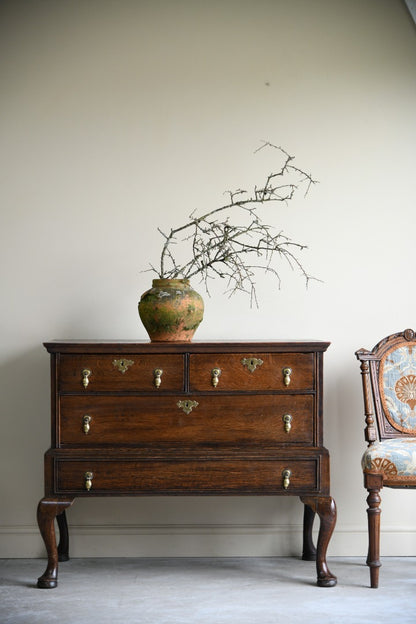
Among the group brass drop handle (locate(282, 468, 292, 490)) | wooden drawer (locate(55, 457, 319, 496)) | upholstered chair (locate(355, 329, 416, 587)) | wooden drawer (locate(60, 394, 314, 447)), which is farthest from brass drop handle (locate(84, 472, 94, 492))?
upholstered chair (locate(355, 329, 416, 587))

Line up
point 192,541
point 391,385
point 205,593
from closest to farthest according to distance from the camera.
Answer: point 205,593 → point 391,385 → point 192,541

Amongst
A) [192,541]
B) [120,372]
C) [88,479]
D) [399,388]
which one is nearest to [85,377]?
[120,372]

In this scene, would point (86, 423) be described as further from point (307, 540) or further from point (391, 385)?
point (391, 385)

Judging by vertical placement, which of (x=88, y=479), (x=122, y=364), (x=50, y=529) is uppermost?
(x=122, y=364)

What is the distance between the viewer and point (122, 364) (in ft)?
10.1

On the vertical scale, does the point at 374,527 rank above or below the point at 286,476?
below

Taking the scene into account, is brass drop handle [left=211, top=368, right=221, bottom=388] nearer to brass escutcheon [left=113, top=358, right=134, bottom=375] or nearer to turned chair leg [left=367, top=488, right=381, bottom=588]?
brass escutcheon [left=113, top=358, right=134, bottom=375]

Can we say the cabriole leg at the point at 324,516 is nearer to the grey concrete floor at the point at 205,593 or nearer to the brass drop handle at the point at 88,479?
the grey concrete floor at the point at 205,593

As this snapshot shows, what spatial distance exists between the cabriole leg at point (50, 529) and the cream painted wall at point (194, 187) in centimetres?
48

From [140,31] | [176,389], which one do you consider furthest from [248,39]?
[176,389]

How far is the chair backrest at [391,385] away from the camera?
341 cm

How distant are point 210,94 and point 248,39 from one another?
35 centimetres

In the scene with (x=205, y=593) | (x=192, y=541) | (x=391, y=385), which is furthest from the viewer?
(x=192, y=541)

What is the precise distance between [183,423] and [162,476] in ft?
0.79
